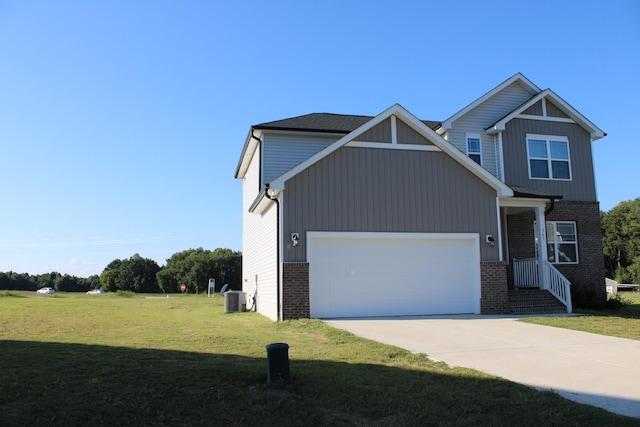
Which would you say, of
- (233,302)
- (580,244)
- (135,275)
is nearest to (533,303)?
(580,244)

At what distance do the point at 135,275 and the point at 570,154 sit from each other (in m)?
87.9

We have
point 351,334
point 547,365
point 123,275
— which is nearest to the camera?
point 547,365

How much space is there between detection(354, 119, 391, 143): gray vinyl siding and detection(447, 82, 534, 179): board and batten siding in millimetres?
4525

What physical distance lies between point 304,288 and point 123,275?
88965mm

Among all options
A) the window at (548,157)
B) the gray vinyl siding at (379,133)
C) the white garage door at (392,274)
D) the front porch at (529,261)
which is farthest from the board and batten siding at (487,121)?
the white garage door at (392,274)

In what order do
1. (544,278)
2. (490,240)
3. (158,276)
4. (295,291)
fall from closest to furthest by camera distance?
(295,291) → (490,240) → (544,278) → (158,276)

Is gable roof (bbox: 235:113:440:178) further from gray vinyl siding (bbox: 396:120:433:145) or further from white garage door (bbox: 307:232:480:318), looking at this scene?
white garage door (bbox: 307:232:480:318)

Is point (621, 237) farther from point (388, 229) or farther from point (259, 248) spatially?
point (388, 229)

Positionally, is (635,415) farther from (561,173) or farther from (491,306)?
(561,173)

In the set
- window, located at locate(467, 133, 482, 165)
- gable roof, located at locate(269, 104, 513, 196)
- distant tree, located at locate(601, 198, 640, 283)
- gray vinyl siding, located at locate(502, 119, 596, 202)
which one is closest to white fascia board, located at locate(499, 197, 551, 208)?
gable roof, located at locate(269, 104, 513, 196)

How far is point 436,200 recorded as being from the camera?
48.5 feet

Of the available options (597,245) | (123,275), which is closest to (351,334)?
(597,245)

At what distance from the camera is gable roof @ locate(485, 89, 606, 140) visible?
18312mm

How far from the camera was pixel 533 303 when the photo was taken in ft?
50.8
